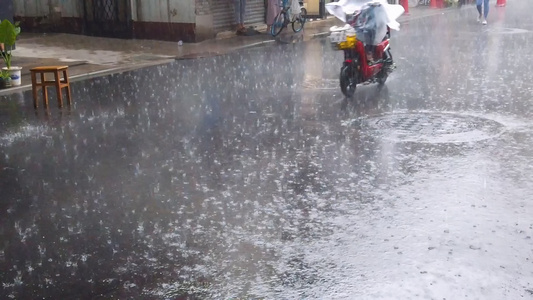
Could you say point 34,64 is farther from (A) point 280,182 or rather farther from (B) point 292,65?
(A) point 280,182

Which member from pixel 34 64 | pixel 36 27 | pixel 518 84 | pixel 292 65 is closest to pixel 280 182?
pixel 518 84

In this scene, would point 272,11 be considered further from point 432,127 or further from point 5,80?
point 432,127

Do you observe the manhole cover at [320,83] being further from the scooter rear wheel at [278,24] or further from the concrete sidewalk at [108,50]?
the scooter rear wheel at [278,24]

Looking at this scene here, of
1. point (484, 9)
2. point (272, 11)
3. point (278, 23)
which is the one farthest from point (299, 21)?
point (484, 9)

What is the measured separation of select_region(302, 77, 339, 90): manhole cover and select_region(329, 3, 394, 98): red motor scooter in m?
0.78

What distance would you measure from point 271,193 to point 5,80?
882cm

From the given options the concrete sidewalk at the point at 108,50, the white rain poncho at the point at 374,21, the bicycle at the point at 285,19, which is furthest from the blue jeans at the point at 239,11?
the white rain poncho at the point at 374,21

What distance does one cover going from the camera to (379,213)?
260 inches

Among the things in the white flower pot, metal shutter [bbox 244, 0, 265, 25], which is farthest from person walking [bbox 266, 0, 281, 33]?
the white flower pot

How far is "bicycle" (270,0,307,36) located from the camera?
23.2m

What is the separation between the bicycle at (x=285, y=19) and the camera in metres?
23.2

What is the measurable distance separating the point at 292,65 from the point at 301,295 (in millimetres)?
12100

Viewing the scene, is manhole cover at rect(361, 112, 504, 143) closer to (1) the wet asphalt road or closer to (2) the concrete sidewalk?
(1) the wet asphalt road

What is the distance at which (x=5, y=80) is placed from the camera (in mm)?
13984
